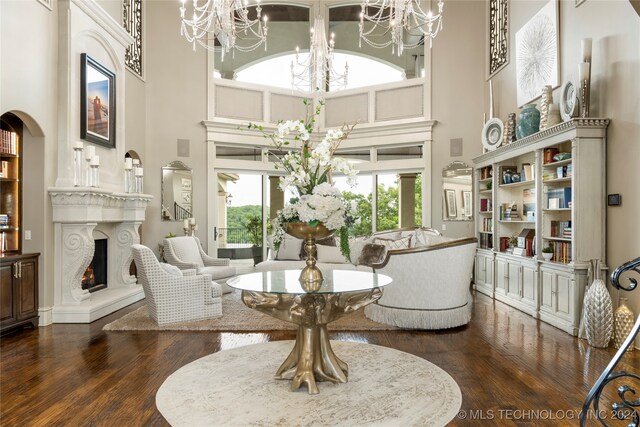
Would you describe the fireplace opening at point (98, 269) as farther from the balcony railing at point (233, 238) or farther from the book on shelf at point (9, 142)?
the balcony railing at point (233, 238)

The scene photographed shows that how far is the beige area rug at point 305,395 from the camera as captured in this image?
253cm

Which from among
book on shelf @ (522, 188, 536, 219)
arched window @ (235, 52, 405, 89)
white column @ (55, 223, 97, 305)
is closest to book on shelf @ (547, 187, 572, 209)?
book on shelf @ (522, 188, 536, 219)

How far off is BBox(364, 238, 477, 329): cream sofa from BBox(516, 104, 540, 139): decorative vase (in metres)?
1.93

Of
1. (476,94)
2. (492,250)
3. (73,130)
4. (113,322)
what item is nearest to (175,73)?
(73,130)

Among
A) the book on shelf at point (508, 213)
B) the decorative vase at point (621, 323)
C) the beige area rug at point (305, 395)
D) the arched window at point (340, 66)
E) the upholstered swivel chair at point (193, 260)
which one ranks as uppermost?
the arched window at point (340, 66)

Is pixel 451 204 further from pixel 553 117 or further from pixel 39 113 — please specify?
pixel 39 113

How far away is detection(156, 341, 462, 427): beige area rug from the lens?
2.53m

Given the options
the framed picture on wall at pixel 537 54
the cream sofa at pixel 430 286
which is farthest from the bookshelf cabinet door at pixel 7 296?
the framed picture on wall at pixel 537 54

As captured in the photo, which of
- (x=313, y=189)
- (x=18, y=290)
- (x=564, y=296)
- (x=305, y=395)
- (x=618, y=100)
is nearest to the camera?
(x=305, y=395)

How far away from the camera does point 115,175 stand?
6285 mm

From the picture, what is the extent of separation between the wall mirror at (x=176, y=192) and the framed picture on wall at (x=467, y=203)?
5177 mm

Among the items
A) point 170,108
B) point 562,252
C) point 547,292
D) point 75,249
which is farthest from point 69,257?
point 562,252

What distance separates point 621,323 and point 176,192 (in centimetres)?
701

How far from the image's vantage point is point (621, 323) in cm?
395
